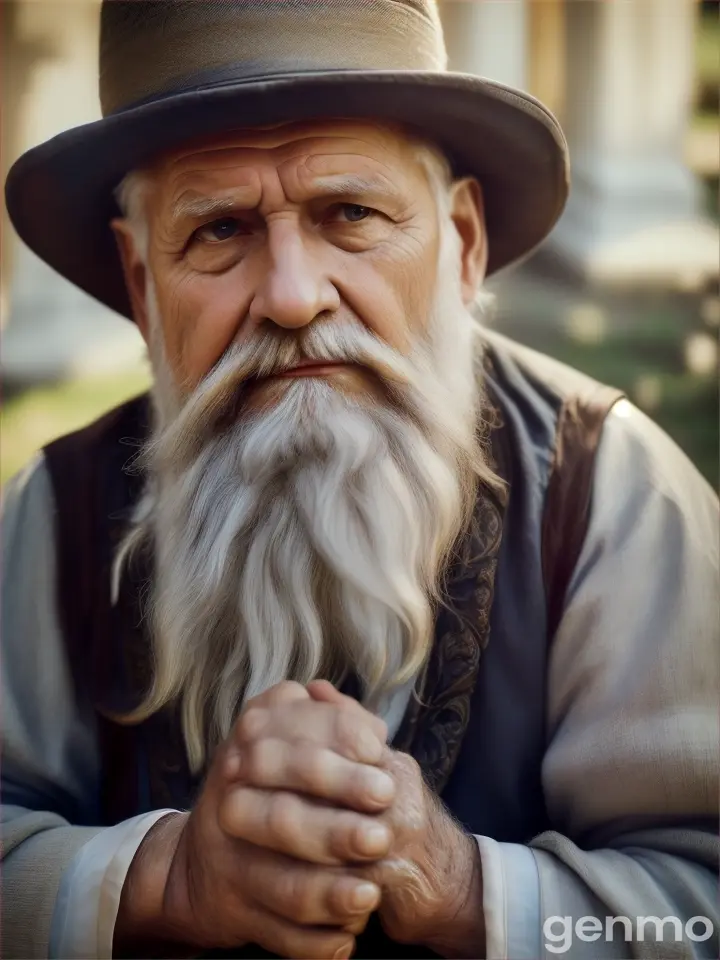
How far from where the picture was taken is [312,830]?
1.50 meters

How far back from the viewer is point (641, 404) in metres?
1.85

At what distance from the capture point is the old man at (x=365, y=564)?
1.62 meters

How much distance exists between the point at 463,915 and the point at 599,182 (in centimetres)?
126

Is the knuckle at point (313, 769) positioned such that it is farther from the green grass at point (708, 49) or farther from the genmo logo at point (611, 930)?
the green grass at point (708, 49)

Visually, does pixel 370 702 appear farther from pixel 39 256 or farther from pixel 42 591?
pixel 39 256

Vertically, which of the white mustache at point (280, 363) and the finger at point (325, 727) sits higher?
the white mustache at point (280, 363)

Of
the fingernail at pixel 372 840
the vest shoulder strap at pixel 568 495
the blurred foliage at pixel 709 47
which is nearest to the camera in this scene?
the fingernail at pixel 372 840

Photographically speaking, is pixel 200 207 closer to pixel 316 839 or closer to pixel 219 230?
pixel 219 230

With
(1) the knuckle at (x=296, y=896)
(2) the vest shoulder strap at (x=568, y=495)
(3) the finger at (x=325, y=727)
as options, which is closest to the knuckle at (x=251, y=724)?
(3) the finger at (x=325, y=727)

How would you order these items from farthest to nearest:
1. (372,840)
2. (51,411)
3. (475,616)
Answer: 1. (51,411)
2. (475,616)
3. (372,840)

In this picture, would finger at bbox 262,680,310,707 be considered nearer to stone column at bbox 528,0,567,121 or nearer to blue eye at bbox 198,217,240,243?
blue eye at bbox 198,217,240,243

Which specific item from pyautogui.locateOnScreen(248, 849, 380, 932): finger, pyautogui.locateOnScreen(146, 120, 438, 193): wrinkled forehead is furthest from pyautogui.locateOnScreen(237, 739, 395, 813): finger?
pyautogui.locateOnScreen(146, 120, 438, 193): wrinkled forehead

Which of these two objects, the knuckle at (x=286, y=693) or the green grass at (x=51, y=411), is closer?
the knuckle at (x=286, y=693)

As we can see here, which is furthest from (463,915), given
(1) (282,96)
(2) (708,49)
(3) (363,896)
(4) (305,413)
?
(2) (708,49)
